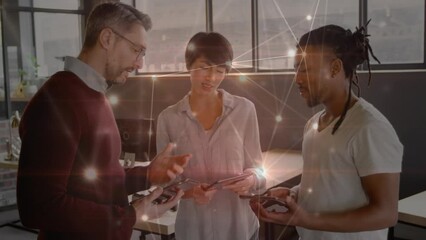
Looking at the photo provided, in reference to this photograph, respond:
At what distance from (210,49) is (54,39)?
15.0ft

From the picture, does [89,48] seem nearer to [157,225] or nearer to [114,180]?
[114,180]

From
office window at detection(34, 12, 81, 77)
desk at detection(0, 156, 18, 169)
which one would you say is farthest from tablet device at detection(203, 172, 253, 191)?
office window at detection(34, 12, 81, 77)

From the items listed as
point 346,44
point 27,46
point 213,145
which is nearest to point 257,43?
point 27,46

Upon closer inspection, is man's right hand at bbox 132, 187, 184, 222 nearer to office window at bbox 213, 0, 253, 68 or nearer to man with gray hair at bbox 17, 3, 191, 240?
man with gray hair at bbox 17, 3, 191, 240

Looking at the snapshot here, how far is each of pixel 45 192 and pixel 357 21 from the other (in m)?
3.60

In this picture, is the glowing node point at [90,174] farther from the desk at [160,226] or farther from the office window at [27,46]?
the office window at [27,46]

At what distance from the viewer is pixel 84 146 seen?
1312mm

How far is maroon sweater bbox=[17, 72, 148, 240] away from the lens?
1200mm

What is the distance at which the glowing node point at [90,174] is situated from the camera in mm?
1336

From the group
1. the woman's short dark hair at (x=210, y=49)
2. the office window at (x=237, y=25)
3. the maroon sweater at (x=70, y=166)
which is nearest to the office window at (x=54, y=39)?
the office window at (x=237, y=25)

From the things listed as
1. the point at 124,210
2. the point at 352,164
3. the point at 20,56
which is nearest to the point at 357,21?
the point at 352,164

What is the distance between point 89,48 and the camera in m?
1.43

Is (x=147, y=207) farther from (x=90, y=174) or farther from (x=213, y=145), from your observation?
(x=213, y=145)

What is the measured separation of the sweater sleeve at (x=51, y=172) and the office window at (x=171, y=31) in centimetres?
424
